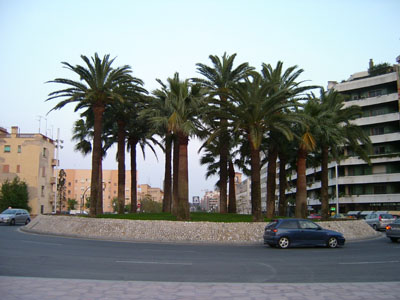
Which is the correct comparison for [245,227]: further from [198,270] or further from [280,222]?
[198,270]

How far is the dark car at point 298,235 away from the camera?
1988 centimetres

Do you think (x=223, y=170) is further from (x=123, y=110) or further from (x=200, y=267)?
(x=200, y=267)

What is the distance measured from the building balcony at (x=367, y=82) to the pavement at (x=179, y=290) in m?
65.2

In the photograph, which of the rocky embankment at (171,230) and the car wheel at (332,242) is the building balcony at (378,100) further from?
the car wheel at (332,242)

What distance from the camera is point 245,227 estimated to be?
24.6m

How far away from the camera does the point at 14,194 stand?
63.8 meters

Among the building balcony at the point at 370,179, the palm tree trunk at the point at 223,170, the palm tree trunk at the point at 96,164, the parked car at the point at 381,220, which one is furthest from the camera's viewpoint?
the building balcony at the point at 370,179

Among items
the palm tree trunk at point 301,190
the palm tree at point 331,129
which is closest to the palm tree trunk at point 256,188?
→ the palm tree trunk at point 301,190

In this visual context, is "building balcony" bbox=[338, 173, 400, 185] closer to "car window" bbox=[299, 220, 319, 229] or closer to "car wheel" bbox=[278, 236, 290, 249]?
"car window" bbox=[299, 220, 319, 229]

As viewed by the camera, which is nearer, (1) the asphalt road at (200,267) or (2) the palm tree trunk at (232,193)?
(1) the asphalt road at (200,267)

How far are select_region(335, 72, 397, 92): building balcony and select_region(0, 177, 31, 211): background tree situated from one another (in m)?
54.9

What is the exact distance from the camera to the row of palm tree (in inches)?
1070

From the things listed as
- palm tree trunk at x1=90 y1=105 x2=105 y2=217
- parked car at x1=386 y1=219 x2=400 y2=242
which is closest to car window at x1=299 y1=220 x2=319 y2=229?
parked car at x1=386 y1=219 x2=400 y2=242

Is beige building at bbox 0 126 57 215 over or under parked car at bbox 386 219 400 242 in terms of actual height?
over
